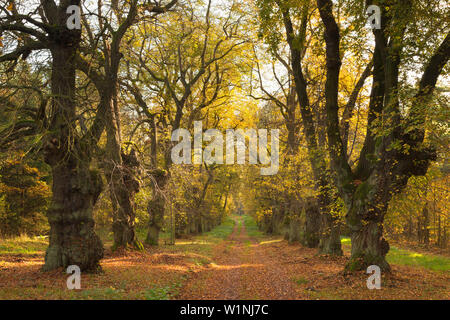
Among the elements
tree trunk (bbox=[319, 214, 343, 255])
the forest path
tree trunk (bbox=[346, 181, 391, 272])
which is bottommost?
the forest path

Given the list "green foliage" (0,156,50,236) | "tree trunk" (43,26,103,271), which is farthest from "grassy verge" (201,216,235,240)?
"tree trunk" (43,26,103,271)

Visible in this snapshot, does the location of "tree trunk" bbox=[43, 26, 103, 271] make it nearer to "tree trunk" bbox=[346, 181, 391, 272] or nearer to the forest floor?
the forest floor

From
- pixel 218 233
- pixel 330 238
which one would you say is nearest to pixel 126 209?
pixel 330 238

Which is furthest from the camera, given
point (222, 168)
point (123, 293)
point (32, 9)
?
point (222, 168)

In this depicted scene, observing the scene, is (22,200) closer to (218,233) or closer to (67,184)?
(67,184)

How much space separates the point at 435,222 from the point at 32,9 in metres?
29.0
